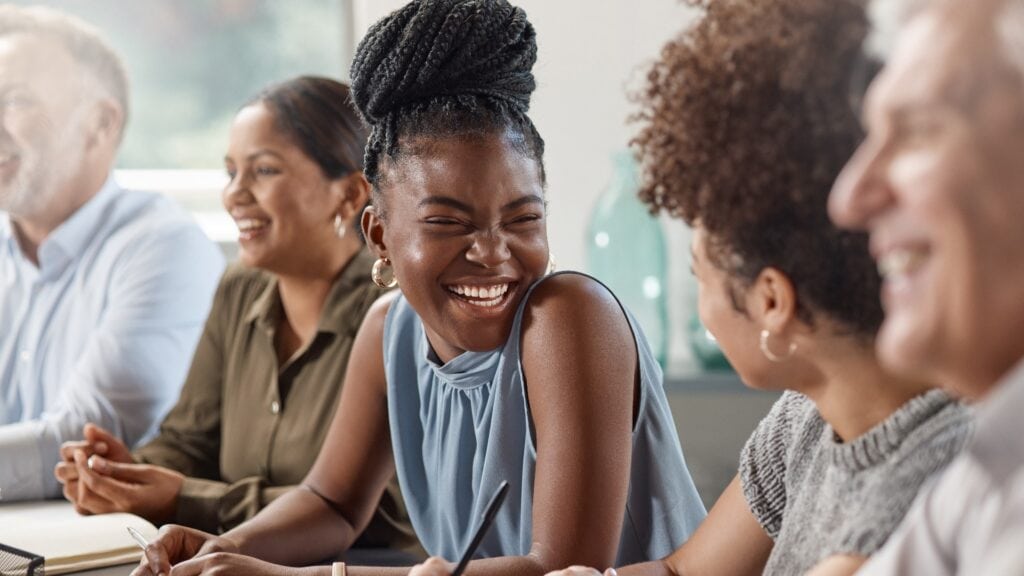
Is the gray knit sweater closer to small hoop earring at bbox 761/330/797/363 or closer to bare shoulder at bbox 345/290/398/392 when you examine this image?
small hoop earring at bbox 761/330/797/363

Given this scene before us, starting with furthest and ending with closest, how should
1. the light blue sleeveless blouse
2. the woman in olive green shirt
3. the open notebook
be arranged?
1. the woman in olive green shirt
2. the open notebook
3. the light blue sleeveless blouse

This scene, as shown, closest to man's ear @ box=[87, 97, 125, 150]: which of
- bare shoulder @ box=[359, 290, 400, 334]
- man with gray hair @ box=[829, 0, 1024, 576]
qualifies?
bare shoulder @ box=[359, 290, 400, 334]

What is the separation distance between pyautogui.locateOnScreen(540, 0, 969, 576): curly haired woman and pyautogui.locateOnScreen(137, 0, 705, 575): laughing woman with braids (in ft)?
0.97

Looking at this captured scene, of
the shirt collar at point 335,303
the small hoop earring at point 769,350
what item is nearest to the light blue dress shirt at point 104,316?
the shirt collar at point 335,303

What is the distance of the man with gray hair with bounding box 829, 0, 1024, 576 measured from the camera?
619 mm

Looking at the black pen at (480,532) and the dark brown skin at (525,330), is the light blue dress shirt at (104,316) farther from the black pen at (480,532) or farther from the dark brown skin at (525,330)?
the black pen at (480,532)

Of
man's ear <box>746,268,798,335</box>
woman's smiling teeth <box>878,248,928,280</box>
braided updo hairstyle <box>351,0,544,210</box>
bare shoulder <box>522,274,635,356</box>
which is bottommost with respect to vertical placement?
bare shoulder <box>522,274,635,356</box>

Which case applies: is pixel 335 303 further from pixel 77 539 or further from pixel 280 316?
pixel 77 539

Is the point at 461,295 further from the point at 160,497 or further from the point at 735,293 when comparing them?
the point at 160,497

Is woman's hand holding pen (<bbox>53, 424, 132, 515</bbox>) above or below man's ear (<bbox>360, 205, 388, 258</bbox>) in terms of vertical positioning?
below

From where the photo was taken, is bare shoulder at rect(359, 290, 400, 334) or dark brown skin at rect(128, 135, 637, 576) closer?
dark brown skin at rect(128, 135, 637, 576)

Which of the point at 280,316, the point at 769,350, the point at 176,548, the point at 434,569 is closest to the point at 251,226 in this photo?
the point at 280,316

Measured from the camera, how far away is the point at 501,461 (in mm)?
1444

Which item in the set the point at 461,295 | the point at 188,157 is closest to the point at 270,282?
the point at 461,295
